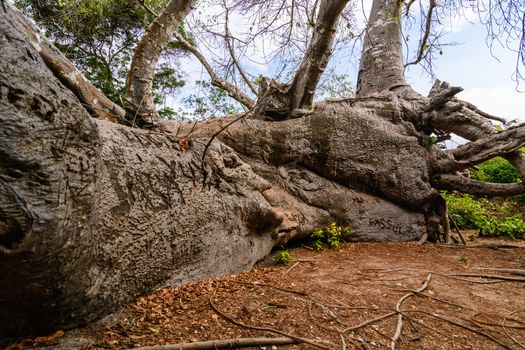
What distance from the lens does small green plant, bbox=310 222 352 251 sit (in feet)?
11.3

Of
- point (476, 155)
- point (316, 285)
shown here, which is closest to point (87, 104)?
point (316, 285)

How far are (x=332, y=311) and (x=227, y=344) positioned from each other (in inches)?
26.3

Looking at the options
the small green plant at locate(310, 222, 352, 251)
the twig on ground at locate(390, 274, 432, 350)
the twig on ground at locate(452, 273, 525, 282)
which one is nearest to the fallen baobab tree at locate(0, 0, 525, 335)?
the small green plant at locate(310, 222, 352, 251)

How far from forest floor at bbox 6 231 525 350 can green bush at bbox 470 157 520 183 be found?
7170mm

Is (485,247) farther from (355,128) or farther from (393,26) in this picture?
(393,26)

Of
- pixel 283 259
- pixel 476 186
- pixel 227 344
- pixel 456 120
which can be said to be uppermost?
pixel 456 120

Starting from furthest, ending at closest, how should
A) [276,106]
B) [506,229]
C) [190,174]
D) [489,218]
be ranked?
1. [489,218]
2. [506,229]
3. [276,106]
4. [190,174]

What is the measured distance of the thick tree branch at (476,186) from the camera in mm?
3992

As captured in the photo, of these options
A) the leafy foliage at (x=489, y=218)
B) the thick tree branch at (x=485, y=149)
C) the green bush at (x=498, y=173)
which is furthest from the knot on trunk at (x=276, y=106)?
the green bush at (x=498, y=173)

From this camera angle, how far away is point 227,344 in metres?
1.30

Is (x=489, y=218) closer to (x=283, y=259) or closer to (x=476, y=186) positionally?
(x=476, y=186)

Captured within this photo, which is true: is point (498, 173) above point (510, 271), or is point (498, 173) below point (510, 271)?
above

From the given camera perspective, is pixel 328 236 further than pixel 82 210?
Yes

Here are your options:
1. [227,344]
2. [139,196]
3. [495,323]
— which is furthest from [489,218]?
[139,196]
